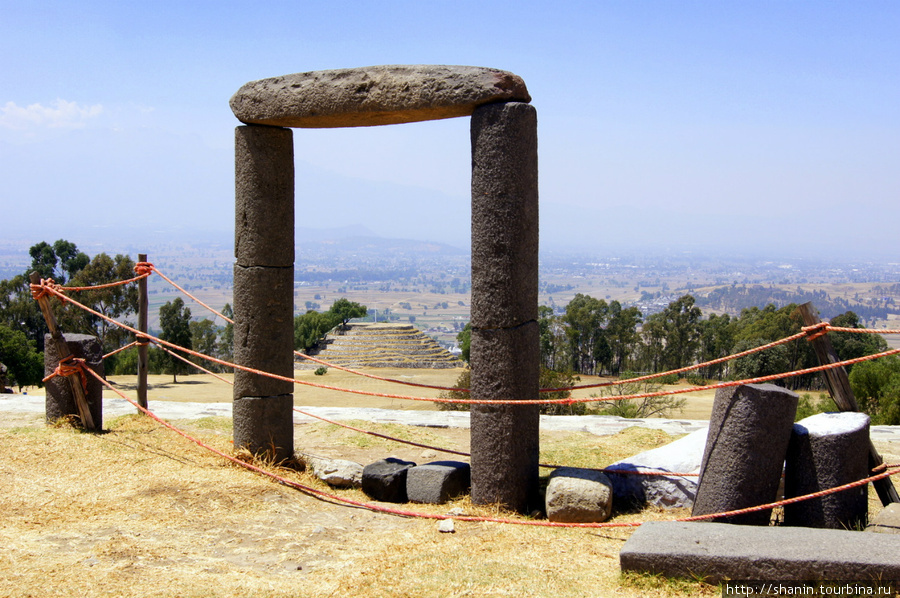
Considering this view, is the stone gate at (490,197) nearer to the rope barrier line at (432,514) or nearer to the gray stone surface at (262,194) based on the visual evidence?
the gray stone surface at (262,194)

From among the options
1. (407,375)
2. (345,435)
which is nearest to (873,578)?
(345,435)

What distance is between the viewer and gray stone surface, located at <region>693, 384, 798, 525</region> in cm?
521

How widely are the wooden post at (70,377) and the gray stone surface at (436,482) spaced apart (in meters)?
4.27

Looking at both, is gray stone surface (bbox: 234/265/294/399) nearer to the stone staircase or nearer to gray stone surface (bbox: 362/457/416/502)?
gray stone surface (bbox: 362/457/416/502)

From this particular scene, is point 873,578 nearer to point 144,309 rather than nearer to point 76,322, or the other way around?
point 144,309

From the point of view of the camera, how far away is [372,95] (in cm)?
659

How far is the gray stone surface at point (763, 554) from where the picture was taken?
4023mm

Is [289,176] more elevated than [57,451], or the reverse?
[289,176]

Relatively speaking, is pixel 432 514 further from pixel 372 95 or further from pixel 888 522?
pixel 372 95

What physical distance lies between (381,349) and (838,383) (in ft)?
152

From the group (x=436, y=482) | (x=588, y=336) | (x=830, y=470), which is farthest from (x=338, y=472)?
(x=588, y=336)

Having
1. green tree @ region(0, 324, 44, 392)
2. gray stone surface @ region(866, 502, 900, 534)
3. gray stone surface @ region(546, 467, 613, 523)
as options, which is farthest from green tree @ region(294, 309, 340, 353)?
gray stone surface @ region(866, 502, 900, 534)

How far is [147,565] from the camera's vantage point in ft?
15.6

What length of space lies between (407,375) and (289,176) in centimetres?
3623
